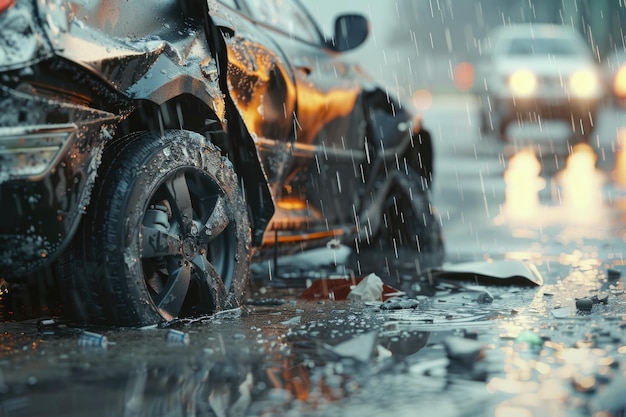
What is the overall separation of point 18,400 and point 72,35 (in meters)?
1.31

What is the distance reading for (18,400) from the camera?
3088mm

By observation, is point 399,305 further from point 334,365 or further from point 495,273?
point 334,365

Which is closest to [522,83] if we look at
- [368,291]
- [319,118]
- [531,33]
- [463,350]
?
[531,33]

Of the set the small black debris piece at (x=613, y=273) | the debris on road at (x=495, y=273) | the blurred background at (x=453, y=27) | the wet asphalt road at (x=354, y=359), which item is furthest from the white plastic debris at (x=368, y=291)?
the blurred background at (x=453, y=27)

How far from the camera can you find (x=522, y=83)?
2005 cm

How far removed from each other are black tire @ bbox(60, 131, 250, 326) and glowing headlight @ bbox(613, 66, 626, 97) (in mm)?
22104

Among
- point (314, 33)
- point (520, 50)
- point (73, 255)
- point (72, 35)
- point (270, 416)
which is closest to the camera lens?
point (270, 416)

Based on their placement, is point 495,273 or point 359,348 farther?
point 495,273

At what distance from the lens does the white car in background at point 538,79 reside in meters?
20.0

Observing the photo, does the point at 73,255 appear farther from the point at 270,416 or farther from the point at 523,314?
the point at 523,314

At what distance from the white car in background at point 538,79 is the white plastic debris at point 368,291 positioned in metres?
14.9

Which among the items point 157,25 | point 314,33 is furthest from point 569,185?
point 157,25

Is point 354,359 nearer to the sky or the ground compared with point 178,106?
nearer to the ground

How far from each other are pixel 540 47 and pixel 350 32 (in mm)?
14438
